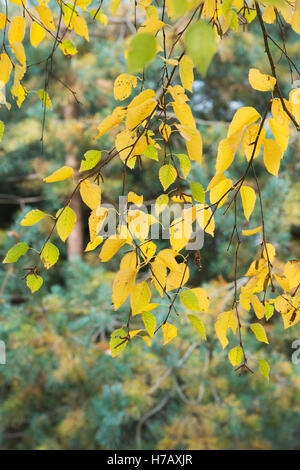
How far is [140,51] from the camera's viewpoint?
0.16 metres

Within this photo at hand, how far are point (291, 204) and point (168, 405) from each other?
672mm

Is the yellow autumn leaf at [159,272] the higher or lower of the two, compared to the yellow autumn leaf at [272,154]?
lower

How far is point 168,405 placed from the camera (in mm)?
1354

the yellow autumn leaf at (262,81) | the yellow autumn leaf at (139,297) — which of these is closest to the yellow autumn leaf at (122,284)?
the yellow autumn leaf at (139,297)

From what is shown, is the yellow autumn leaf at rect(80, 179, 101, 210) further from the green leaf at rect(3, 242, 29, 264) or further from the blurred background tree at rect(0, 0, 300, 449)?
the blurred background tree at rect(0, 0, 300, 449)

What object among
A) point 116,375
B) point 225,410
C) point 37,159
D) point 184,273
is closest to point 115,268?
point 116,375

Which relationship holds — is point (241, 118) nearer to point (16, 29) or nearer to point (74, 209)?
point (16, 29)

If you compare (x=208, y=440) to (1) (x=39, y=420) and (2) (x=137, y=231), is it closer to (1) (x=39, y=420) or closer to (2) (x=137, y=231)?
(1) (x=39, y=420)

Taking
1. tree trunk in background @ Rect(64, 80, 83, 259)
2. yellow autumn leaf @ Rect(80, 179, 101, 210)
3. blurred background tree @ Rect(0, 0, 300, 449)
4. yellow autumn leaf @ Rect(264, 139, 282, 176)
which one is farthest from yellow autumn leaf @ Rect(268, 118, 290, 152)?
tree trunk in background @ Rect(64, 80, 83, 259)

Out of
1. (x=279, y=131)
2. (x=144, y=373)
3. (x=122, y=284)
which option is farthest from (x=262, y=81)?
(x=144, y=373)

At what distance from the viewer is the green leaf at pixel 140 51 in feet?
0.51

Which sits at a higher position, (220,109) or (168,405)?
(220,109)

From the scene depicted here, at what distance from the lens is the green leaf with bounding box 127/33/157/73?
155 mm

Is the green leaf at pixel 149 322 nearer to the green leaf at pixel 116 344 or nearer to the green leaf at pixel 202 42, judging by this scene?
the green leaf at pixel 116 344
